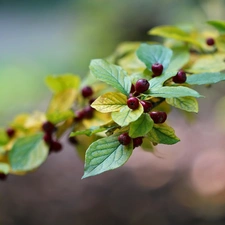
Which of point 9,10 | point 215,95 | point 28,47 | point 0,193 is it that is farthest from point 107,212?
point 9,10

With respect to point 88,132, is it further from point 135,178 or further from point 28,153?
point 135,178

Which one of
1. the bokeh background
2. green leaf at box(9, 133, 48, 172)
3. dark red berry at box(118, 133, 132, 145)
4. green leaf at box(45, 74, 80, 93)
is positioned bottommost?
the bokeh background

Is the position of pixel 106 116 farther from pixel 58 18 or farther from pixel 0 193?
pixel 58 18

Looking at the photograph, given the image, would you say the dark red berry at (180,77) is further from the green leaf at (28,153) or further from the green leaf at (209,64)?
the green leaf at (28,153)

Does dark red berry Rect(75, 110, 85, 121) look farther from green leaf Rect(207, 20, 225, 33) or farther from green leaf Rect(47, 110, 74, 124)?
green leaf Rect(207, 20, 225, 33)

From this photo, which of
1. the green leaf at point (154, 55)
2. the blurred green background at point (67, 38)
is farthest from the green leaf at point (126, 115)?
the blurred green background at point (67, 38)

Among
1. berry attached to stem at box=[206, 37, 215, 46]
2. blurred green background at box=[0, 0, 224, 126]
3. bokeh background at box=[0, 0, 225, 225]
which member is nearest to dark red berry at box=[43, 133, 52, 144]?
berry attached to stem at box=[206, 37, 215, 46]

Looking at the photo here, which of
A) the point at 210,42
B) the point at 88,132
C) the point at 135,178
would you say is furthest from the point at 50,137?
the point at 135,178
